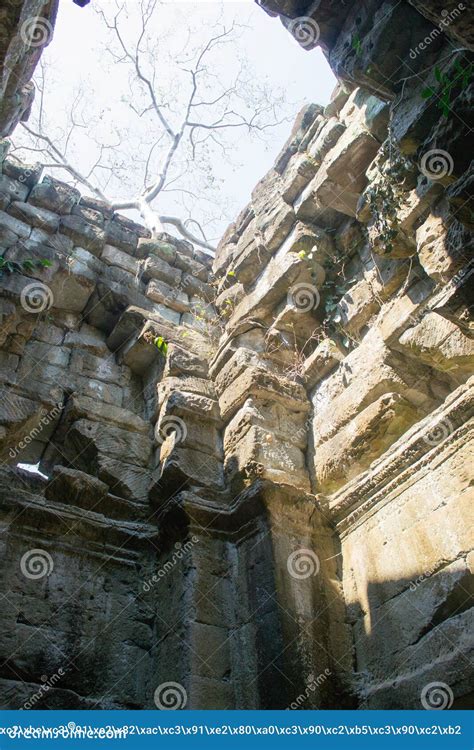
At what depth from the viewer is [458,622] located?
3004 millimetres

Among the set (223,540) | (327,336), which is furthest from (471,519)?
(327,336)

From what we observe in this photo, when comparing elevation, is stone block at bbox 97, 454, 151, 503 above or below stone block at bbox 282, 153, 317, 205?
below

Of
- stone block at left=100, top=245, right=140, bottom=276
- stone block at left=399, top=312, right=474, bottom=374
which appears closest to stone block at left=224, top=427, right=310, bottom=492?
Result: stone block at left=399, top=312, right=474, bottom=374

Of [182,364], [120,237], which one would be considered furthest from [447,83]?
[120,237]

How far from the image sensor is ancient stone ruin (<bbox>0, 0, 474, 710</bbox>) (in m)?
3.35

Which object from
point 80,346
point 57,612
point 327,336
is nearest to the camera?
point 57,612

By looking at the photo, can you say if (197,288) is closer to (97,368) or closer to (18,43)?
(97,368)

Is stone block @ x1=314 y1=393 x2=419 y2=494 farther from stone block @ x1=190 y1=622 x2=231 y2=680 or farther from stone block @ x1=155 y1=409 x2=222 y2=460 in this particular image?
stone block @ x1=190 y1=622 x2=231 y2=680

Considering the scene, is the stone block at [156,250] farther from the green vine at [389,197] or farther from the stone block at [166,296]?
the green vine at [389,197]

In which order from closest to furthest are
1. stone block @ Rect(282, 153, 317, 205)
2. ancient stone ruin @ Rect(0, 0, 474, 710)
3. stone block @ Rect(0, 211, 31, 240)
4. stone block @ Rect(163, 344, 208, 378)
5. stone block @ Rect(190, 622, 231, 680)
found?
ancient stone ruin @ Rect(0, 0, 474, 710) → stone block @ Rect(190, 622, 231, 680) → stone block @ Rect(163, 344, 208, 378) → stone block @ Rect(282, 153, 317, 205) → stone block @ Rect(0, 211, 31, 240)

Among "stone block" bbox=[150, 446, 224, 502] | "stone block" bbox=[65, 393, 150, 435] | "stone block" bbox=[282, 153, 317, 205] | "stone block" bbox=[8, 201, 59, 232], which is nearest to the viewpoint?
"stone block" bbox=[150, 446, 224, 502]

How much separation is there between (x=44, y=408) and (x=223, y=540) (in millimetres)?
1774
